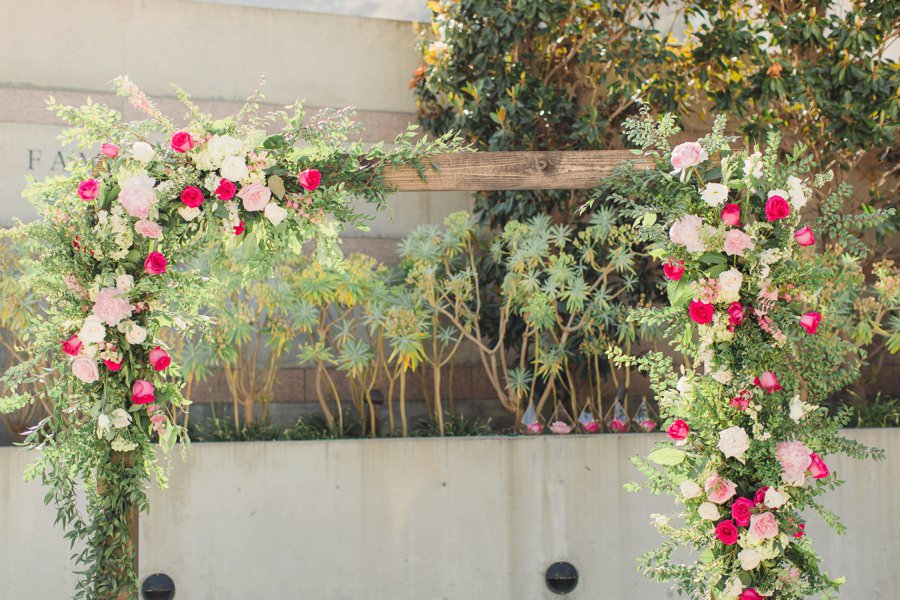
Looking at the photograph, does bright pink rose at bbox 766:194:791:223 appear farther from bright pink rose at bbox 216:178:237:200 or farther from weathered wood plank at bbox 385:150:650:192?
bright pink rose at bbox 216:178:237:200

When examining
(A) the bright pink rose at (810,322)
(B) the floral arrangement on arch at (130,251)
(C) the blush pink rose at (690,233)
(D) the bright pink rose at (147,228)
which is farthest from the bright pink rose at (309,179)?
(A) the bright pink rose at (810,322)

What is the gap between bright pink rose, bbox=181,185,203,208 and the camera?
11.0ft

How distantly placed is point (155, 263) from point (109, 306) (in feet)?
0.69

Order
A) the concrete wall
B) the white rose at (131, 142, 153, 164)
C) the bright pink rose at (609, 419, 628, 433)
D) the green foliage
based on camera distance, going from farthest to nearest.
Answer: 1. the green foliage
2. the bright pink rose at (609, 419, 628, 433)
3. the concrete wall
4. the white rose at (131, 142, 153, 164)

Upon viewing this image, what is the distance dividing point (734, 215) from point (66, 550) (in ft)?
12.1

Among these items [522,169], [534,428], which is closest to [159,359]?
[522,169]

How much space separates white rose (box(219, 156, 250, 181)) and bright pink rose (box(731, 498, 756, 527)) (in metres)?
2.05

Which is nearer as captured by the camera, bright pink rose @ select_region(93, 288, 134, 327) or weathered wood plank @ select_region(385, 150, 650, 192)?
bright pink rose @ select_region(93, 288, 134, 327)

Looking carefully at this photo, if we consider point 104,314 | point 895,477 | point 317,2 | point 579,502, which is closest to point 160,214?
point 104,314

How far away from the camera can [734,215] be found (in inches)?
133

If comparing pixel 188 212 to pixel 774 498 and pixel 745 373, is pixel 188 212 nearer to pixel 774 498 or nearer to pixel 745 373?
pixel 745 373

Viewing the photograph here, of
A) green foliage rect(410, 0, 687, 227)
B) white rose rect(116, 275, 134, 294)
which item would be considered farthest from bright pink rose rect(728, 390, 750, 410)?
green foliage rect(410, 0, 687, 227)

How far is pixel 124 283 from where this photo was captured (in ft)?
10.9

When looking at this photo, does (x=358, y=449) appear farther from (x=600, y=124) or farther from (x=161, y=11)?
(x=161, y=11)
